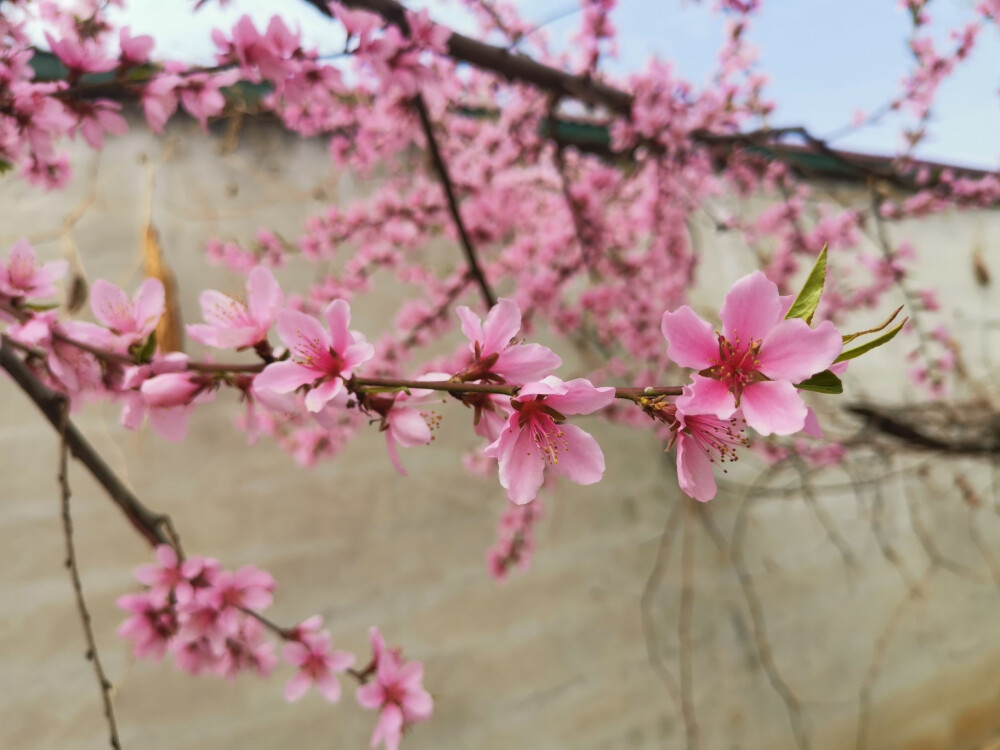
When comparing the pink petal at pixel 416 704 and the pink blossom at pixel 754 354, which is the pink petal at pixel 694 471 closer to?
the pink blossom at pixel 754 354

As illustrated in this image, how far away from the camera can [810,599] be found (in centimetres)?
212

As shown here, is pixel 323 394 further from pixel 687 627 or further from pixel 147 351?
pixel 687 627

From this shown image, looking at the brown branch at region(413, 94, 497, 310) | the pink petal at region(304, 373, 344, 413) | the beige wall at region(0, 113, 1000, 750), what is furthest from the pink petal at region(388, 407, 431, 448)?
the beige wall at region(0, 113, 1000, 750)

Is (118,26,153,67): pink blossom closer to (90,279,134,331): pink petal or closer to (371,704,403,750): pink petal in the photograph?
(90,279,134,331): pink petal

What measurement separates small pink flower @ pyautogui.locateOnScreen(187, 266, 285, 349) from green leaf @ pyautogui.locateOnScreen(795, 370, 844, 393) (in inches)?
13.5

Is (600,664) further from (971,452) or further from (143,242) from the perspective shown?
(143,242)

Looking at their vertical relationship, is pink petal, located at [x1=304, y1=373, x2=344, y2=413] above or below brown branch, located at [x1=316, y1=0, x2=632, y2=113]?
below

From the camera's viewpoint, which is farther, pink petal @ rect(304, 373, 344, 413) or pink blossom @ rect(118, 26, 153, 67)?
pink blossom @ rect(118, 26, 153, 67)

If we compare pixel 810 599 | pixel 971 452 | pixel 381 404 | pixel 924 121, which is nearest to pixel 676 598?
pixel 810 599

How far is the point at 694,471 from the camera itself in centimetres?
36

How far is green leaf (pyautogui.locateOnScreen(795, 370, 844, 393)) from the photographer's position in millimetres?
311

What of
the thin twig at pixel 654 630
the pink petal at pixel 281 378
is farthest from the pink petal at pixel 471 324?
the thin twig at pixel 654 630

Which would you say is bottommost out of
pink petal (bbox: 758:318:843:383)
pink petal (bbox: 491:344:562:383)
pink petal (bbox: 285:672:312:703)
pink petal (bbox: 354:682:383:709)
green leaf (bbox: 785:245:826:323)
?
pink petal (bbox: 285:672:312:703)

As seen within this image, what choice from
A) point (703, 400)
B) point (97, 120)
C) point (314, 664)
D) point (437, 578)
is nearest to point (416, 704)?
point (314, 664)
